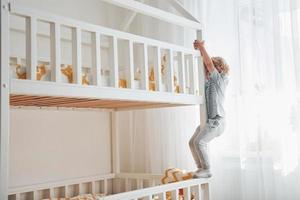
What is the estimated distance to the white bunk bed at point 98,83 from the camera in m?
1.57

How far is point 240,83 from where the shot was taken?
8.84 ft

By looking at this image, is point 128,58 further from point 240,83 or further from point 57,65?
point 240,83

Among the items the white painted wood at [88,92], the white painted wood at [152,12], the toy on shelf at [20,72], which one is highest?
the white painted wood at [152,12]

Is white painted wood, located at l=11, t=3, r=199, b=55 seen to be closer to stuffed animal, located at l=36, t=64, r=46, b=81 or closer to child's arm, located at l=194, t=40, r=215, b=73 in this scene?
stuffed animal, located at l=36, t=64, r=46, b=81

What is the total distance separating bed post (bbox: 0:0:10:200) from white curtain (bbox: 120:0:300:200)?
1604 millimetres

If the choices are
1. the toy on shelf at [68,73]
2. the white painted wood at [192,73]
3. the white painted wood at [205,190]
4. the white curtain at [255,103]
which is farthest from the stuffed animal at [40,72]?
the white curtain at [255,103]

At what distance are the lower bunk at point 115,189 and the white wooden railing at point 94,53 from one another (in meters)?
0.52

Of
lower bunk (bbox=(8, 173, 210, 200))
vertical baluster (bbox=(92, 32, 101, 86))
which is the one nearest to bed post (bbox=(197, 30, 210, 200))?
lower bunk (bbox=(8, 173, 210, 200))

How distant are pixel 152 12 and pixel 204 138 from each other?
2.57 ft

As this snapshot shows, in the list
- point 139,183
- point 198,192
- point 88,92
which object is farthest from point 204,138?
point 88,92

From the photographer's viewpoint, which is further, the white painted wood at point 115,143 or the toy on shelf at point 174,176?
the white painted wood at point 115,143

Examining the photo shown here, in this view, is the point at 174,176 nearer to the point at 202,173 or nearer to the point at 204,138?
the point at 202,173

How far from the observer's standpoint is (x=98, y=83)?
1.87 meters

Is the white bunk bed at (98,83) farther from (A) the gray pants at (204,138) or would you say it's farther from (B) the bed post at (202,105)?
(A) the gray pants at (204,138)
